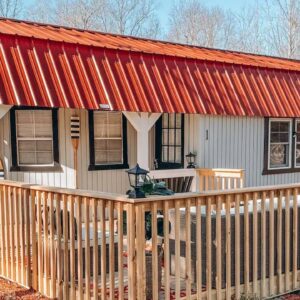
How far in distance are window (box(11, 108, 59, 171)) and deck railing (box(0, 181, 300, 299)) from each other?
3.06 m

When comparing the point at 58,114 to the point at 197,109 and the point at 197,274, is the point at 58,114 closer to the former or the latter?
the point at 197,109

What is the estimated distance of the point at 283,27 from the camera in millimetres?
30266

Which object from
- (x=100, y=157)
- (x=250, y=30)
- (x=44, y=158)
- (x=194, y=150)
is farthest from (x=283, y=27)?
(x=44, y=158)

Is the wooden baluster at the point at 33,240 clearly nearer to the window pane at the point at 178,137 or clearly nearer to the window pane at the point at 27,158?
the window pane at the point at 27,158

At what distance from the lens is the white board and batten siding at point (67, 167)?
8.05 meters

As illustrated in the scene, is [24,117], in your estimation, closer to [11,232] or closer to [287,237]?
[11,232]

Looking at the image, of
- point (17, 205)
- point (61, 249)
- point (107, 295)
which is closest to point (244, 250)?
point (107, 295)

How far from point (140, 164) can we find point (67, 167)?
1.43 meters

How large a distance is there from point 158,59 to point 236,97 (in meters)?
2.05

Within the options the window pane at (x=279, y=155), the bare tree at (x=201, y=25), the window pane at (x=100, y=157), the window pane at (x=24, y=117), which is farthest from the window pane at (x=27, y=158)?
the bare tree at (x=201, y=25)

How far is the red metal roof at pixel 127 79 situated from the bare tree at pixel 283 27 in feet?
66.7

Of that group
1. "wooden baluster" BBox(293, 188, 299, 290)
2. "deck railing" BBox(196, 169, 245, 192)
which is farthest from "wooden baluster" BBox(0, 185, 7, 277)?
"deck railing" BBox(196, 169, 245, 192)

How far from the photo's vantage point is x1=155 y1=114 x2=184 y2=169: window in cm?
960

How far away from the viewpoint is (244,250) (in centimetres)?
436
